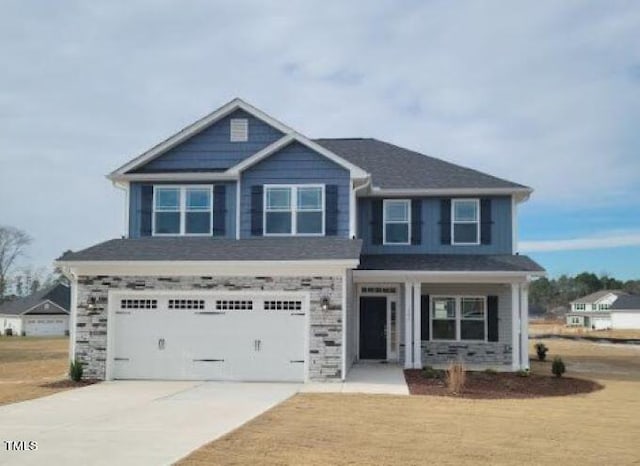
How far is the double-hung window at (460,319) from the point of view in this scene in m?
23.2

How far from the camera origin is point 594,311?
9112cm

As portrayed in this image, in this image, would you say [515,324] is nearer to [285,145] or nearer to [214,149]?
[285,145]

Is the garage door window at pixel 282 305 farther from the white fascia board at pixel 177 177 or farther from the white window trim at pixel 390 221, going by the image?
the white window trim at pixel 390 221

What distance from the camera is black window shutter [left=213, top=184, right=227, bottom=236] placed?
814 inches

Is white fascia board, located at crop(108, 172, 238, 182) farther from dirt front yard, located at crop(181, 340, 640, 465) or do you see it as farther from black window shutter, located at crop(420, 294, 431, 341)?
dirt front yard, located at crop(181, 340, 640, 465)

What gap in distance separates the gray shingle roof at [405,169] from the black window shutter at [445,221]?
0.59 metres

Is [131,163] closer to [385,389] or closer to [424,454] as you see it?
[385,389]

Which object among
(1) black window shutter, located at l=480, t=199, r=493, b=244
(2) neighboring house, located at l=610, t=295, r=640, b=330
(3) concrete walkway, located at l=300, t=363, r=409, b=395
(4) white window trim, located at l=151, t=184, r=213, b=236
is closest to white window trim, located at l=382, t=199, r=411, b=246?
(1) black window shutter, located at l=480, t=199, r=493, b=244

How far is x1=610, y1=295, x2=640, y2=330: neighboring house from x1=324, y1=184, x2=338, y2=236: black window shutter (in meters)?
66.5

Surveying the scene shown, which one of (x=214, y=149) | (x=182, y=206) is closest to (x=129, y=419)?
(x=182, y=206)

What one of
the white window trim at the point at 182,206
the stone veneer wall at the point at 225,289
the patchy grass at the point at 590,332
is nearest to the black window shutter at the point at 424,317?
the stone veneer wall at the point at 225,289

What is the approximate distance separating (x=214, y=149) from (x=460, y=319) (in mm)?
9539

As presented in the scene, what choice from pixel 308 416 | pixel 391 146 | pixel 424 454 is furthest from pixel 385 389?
pixel 391 146

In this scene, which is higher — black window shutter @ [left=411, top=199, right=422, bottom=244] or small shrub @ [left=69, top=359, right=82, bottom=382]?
black window shutter @ [left=411, top=199, right=422, bottom=244]
